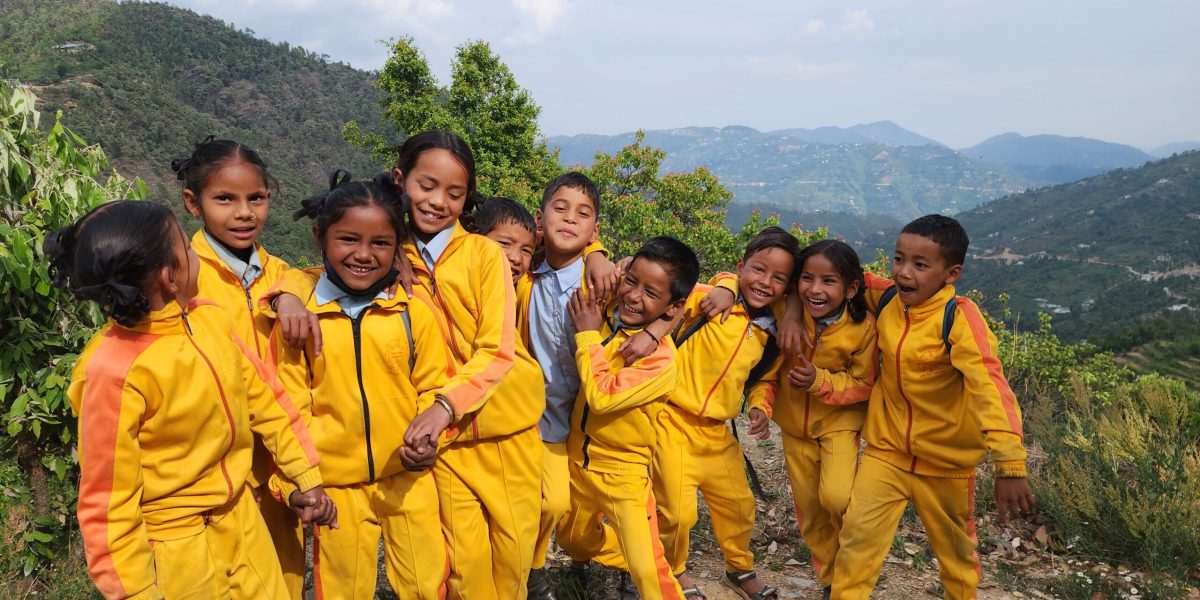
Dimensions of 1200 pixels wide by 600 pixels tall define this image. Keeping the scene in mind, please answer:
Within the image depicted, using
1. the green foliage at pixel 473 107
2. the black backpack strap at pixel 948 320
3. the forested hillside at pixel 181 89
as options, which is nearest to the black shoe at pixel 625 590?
the black backpack strap at pixel 948 320

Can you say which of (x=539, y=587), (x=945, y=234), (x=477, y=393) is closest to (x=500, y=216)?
(x=477, y=393)

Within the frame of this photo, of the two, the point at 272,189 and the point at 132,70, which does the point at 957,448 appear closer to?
the point at 272,189

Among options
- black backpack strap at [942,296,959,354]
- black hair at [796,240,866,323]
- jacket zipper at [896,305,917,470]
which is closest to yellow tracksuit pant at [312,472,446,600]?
black hair at [796,240,866,323]

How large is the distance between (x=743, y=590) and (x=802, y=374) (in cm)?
123

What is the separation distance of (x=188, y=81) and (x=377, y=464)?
3380 inches

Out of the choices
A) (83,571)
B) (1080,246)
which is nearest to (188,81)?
(83,571)

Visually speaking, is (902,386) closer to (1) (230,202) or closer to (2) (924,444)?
(2) (924,444)

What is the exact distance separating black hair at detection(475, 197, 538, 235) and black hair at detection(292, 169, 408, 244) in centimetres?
63

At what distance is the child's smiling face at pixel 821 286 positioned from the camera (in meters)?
2.84

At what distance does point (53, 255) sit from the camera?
171 centimetres

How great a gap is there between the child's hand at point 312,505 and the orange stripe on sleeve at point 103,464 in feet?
1.49

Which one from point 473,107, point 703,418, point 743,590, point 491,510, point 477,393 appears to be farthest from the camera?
point 473,107

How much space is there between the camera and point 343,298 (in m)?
2.13

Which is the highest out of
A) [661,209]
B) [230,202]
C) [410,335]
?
[661,209]
